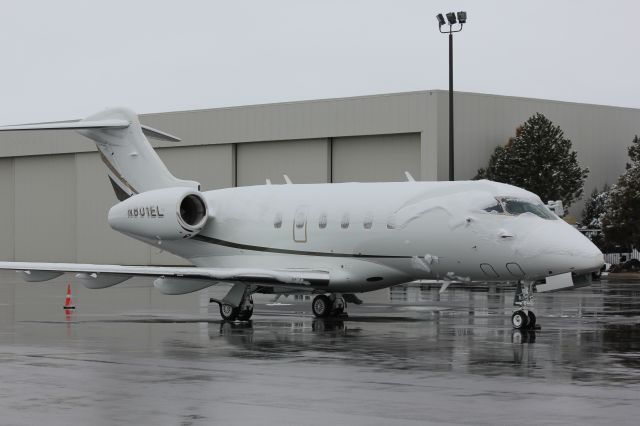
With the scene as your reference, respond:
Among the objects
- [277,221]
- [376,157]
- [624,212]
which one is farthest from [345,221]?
[624,212]

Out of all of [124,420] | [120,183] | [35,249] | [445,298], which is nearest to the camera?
[124,420]

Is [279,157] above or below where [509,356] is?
above

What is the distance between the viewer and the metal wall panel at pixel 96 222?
63.0 m

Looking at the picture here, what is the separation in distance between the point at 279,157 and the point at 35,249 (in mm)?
18577

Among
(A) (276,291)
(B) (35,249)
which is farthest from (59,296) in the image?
(B) (35,249)

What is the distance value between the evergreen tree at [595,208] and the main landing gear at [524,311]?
3437 cm

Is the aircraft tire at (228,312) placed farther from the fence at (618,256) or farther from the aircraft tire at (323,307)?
the fence at (618,256)

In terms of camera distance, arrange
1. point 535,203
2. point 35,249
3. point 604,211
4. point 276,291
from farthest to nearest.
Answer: point 35,249
point 604,211
point 276,291
point 535,203

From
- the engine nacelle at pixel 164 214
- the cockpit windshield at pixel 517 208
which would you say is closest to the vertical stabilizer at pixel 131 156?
the engine nacelle at pixel 164 214

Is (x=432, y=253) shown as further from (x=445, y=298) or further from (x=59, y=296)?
(x=59, y=296)

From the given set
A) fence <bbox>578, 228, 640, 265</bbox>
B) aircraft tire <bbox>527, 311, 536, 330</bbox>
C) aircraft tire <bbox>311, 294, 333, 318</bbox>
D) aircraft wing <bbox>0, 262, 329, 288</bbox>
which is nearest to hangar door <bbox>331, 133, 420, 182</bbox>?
fence <bbox>578, 228, 640, 265</bbox>

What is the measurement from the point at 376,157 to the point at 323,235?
93.9 feet

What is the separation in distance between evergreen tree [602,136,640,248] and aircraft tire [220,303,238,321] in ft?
104

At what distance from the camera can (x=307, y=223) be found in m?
25.1
